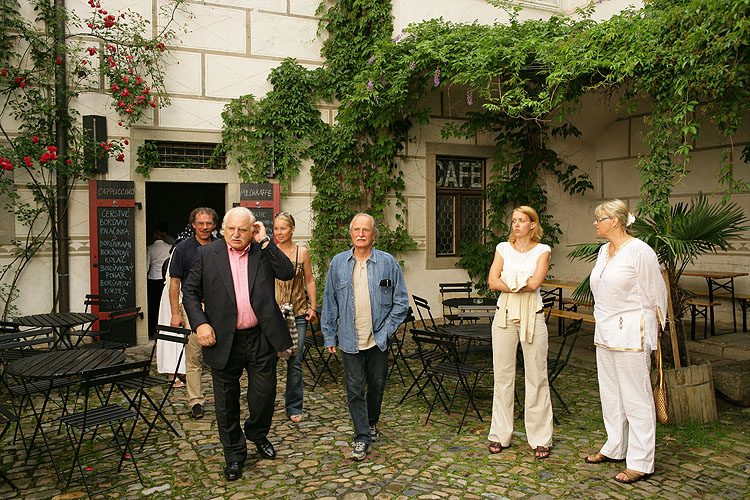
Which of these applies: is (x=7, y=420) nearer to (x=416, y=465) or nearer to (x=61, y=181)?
(x=416, y=465)

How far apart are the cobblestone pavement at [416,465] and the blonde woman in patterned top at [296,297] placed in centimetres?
19

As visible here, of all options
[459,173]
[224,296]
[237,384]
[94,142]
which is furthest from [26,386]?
[459,173]

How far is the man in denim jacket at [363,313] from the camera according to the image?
13.2ft

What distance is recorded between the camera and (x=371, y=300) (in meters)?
4.05

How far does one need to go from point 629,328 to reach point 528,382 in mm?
806

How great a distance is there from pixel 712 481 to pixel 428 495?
184cm

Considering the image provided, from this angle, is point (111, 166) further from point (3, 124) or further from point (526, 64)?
point (526, 64)

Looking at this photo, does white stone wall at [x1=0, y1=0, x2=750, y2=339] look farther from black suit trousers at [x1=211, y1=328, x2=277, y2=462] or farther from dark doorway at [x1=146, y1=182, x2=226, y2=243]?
black suit trousers at [x1=211, y1=328, x2=277, y2=462]

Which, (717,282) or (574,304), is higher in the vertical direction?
(717,282)

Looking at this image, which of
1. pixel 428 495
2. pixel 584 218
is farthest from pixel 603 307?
pixel 584 218

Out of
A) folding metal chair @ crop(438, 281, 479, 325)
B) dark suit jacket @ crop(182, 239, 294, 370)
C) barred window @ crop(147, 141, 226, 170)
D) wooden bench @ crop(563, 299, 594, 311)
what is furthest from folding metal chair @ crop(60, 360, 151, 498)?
barred window @ crop(147, 141, 226, 170)

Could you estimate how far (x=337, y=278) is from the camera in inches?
163

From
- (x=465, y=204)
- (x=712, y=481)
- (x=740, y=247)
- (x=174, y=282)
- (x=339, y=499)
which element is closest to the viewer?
(x=339, y=499)

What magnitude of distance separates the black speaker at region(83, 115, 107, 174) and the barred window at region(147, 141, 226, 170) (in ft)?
2.19
